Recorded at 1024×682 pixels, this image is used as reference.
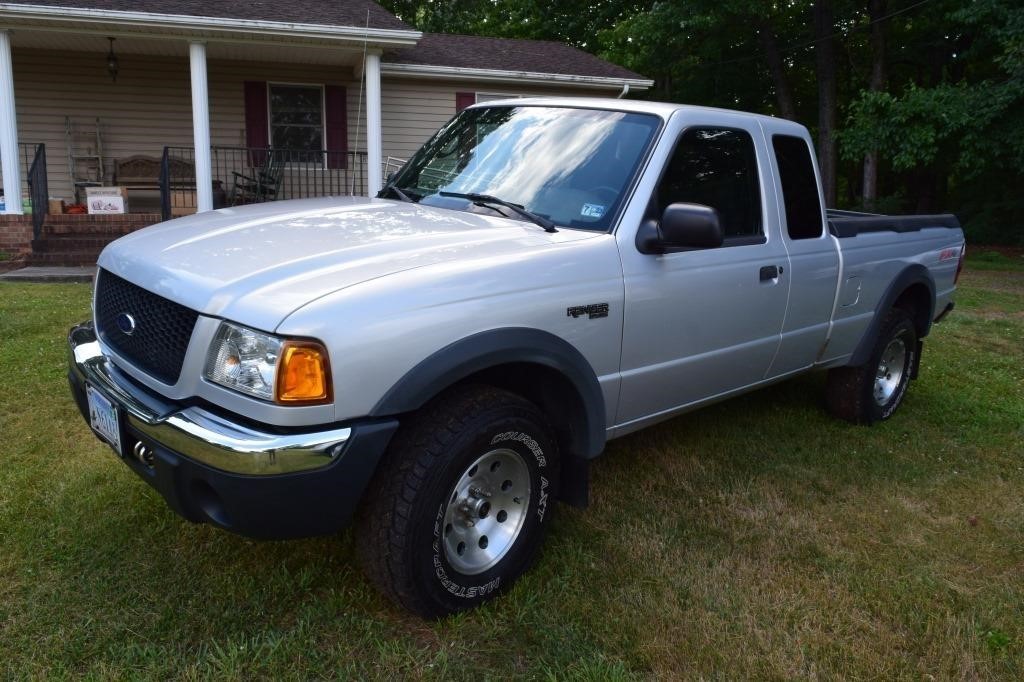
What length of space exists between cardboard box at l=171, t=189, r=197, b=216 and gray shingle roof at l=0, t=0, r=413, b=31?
281 centimetres

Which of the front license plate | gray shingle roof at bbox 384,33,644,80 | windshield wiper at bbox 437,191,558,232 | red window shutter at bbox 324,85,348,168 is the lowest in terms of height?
the front license plate

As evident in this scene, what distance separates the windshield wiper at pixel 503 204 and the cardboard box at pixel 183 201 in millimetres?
10668

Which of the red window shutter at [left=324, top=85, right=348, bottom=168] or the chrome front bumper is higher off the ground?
the red window shutter at [left=324, top=85, right=348, bottom=168]

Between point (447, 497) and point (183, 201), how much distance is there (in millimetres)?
12063

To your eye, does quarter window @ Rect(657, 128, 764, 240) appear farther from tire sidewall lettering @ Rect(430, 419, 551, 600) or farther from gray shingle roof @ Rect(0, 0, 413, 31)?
gray shingle roof @ Rect(0, 0, 413, 31)

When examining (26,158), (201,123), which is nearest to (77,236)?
(201,123)

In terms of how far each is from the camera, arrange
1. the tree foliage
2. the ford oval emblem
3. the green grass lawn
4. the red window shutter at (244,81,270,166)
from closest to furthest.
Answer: the green grass lawn → the ford oval emblem → the red window shutter at (244,81,270,166) → the tree foliage

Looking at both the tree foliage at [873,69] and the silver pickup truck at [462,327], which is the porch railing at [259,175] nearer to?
the tree foliage at [873,69]

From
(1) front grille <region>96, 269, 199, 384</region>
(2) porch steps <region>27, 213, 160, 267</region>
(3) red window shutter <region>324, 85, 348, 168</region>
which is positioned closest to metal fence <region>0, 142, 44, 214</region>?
(2) porch steps <region>27, 213, 160, 267</region>

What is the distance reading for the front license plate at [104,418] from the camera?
2.66 m

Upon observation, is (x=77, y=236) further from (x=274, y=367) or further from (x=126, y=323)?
(x=274, y=367)

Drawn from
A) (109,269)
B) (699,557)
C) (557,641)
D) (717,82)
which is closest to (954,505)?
(699,557)

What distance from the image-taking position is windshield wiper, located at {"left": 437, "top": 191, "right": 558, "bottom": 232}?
3194mm

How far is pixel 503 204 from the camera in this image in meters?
3.39
